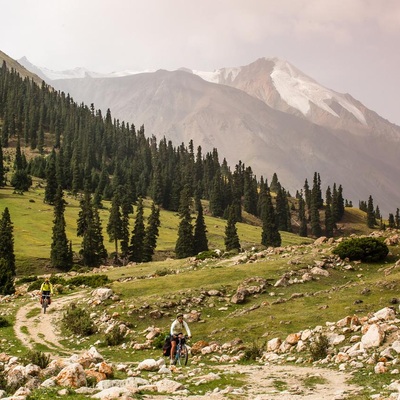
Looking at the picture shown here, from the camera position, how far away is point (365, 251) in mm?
44656

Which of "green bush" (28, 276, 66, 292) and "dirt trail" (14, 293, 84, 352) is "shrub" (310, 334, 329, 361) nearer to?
"dirt trail" (14, 293, 84, 352)

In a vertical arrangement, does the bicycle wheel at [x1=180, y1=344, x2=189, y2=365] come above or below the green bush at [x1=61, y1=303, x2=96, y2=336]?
above

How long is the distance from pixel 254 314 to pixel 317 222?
553 ft

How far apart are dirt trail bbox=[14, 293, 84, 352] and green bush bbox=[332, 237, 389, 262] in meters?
28.0

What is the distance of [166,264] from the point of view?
219 ft

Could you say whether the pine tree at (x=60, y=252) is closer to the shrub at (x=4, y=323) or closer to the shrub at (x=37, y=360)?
the shrub at (x=4, y=323)

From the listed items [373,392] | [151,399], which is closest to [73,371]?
[151,399]

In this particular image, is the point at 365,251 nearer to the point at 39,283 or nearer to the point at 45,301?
the point at 45,301

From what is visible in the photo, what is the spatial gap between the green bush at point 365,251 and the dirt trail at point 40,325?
28.0 meters

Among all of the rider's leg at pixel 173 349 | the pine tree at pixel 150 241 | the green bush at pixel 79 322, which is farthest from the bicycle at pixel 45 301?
the pine tree at pixel 150 241

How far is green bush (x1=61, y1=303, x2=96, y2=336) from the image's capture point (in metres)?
32.8

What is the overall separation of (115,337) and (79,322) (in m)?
4.71

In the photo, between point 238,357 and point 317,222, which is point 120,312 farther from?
point 317,222

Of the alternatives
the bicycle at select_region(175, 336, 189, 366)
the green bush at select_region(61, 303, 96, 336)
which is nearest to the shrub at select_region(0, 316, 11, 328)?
the green bush at select_region(61, 303, 96, 336)
